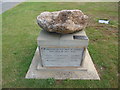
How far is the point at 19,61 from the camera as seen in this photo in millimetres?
3850

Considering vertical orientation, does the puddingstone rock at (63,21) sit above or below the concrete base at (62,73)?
above

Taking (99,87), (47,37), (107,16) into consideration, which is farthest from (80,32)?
(107,16)

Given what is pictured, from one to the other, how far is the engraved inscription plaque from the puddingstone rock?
53cm

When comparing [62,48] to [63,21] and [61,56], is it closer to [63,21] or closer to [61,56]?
[61,56]

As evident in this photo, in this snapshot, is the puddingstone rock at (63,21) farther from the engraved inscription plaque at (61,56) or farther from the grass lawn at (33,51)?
the grass lawn at (33,51)

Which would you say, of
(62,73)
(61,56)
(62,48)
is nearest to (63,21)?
(62,48)

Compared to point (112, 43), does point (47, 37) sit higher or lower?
higher

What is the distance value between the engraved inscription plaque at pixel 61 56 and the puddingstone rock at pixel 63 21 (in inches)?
20.9

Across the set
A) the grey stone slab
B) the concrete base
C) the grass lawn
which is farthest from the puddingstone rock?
the grass lawn

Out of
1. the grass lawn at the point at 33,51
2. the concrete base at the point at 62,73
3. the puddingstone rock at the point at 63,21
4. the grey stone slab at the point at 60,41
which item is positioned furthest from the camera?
the concrete base at the point at 62,73

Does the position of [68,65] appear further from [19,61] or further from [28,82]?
[19,61]

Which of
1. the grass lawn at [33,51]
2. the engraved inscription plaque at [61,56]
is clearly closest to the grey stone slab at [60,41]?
the engraved inscription plaque at [61,56]

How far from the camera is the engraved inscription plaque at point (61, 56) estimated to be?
10.1 ft

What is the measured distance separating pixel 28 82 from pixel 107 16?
6825 mm
